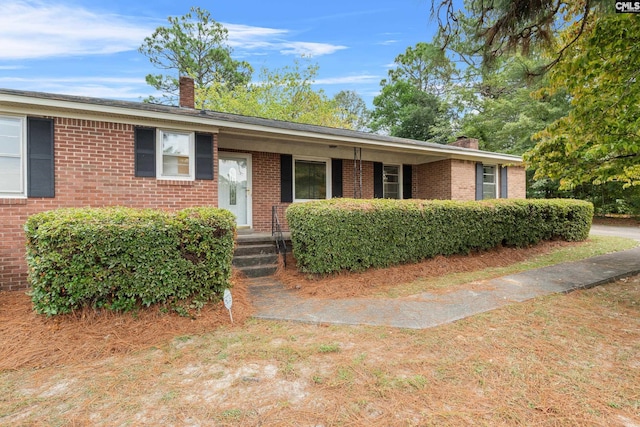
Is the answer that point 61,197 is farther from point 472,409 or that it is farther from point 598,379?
point 598,379

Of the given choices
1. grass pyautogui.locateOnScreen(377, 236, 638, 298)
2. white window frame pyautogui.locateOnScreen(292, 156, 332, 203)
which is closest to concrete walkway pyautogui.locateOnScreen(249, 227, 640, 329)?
grass pyautogui.locateOnScreen(377, 236, 638, 298)

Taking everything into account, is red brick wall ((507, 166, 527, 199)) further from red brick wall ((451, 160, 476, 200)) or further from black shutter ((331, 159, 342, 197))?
black shutter ((331, 159, 342, 197))

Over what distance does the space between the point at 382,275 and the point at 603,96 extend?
4.80m

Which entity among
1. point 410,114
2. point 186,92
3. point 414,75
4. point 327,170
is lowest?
point 327,170

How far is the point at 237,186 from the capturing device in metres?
8.58

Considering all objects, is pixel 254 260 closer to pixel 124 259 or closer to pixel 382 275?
pixel 382 275

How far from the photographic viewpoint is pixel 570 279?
5.78 meters

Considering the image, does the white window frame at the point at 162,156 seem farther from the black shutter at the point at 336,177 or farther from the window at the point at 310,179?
the black shutter at the point at 336,177

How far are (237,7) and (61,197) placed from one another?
9.36m

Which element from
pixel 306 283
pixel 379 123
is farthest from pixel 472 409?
pixel 379 123

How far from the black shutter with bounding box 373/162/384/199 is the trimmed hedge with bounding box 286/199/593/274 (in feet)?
11.9

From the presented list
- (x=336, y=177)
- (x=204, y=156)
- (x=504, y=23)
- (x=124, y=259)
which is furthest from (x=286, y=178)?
(x=504, y=23)

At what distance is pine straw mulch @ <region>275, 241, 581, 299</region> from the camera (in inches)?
209

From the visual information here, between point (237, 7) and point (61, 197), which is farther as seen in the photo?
point (237, 7)
